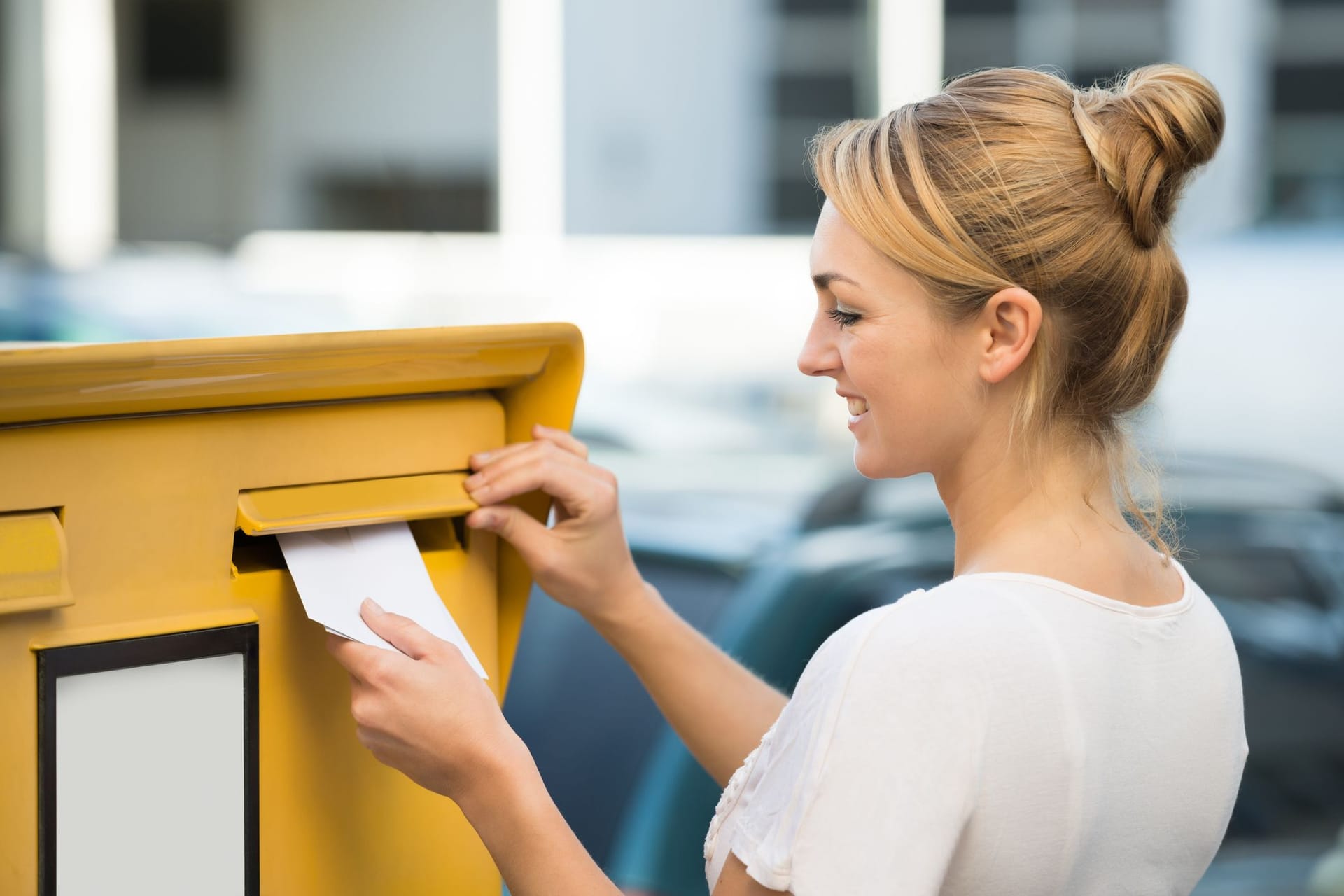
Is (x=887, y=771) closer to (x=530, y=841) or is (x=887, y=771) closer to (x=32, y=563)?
(x=530, y=841)

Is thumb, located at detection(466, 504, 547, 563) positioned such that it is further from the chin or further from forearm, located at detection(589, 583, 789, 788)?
the chin

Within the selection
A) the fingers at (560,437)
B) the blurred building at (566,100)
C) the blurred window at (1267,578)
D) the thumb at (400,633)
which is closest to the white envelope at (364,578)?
the thumb at (400,633)

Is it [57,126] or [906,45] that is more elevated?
[906,45]

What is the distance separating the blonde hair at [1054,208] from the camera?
1.11 m

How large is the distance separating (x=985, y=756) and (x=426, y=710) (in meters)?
0.42

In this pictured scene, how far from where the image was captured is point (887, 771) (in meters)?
0.98

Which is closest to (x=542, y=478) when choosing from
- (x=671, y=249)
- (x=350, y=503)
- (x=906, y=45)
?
(x=350, y=503)

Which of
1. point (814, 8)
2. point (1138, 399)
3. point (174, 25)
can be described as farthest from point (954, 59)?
point (1138, 399)

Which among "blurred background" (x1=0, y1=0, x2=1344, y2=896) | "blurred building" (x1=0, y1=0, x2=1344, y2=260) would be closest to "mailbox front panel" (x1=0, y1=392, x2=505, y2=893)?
"blurred background" (x1=0, y1=0, x2=1344, y2=896)

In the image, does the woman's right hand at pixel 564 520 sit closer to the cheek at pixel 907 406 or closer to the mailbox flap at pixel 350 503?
the mailbox flap at pixel 350 503

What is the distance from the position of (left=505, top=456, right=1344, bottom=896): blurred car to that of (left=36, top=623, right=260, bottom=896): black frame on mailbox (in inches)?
42.6

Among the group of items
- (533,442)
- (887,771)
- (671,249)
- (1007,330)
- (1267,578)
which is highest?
(671,249)

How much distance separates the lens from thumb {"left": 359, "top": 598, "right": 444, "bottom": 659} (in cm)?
110

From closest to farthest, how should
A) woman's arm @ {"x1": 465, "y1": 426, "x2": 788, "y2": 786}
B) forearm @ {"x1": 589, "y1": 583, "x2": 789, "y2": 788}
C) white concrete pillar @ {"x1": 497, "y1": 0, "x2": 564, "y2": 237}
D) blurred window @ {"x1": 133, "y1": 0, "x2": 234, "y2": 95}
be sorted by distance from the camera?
woman's arm @ {"x1": 465, "y1": 426, "x2": 788, "y2": 786}, forearm @ {"x1": 589, "y1": 583, "x2": 789, "y2": 788}, white concrete pillar @ {"x1": 497, "y1": 0, "x2": 564, "y2": 237}, blurred window @ {"x1": 133, "y1": 0, "x2": 234, "y2": 95}
